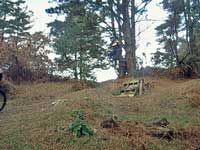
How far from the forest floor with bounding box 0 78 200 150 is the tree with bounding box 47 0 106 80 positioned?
7.58 meters

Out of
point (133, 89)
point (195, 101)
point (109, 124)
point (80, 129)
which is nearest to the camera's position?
point (80, 129)

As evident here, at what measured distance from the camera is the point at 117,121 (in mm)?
8289

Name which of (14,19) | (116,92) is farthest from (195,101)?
(14,19)

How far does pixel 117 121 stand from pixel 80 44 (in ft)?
47.5

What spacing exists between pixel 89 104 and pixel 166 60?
1631 centimetres

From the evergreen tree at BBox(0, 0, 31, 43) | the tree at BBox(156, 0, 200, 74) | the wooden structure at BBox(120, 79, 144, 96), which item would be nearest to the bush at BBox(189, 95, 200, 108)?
the wooden structure at BBox(120, 79, 144, 96)

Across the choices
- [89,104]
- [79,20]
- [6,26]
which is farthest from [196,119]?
[6,26]

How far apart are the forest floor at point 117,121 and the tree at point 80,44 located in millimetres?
7584

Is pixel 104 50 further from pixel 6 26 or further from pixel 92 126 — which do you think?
pixel 92 126

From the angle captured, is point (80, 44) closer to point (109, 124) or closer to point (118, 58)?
point (118, 58)

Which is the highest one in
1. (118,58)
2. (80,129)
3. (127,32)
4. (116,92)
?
(127,32)

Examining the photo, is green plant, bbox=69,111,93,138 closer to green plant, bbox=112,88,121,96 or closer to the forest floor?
the forest floor

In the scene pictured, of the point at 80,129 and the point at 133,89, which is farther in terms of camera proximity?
the point at 133,89

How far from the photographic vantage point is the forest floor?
22.7 ft
